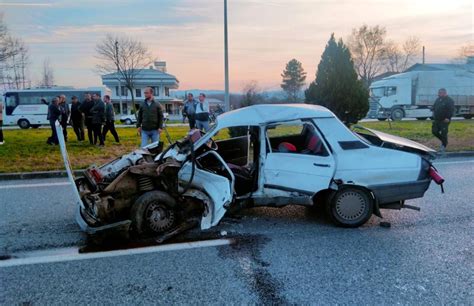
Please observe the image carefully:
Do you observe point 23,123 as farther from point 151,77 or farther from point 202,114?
point 151,77

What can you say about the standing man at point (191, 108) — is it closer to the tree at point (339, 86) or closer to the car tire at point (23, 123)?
the tree at point (339, 86)

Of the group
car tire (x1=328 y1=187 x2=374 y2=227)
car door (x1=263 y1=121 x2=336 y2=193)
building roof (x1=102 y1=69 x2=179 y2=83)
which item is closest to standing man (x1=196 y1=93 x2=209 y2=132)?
car door (x1=263 y1=121 x2=336 y2=193)

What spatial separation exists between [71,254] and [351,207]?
11.0ft

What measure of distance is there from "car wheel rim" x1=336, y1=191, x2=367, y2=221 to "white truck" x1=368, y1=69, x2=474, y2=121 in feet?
77.3

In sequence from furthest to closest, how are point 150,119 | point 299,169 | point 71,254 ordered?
point 150,119
point 299,169
point 71,254

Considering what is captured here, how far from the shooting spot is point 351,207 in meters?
4.68

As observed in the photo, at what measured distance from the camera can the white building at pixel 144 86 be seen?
5400cm

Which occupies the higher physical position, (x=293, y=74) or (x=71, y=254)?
(x=293, y=74)

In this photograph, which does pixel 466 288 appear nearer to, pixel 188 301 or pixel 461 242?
pixel 461 242

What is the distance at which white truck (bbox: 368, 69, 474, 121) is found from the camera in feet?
86.6

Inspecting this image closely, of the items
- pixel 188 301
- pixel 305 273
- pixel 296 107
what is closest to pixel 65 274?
pixel 188 301

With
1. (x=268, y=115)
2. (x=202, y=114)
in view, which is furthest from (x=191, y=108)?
(x=268, y=115)

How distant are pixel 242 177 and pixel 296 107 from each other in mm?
1189

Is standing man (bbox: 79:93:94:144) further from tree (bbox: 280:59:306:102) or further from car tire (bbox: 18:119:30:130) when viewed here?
tree (bbox: 280:59:306:102)
